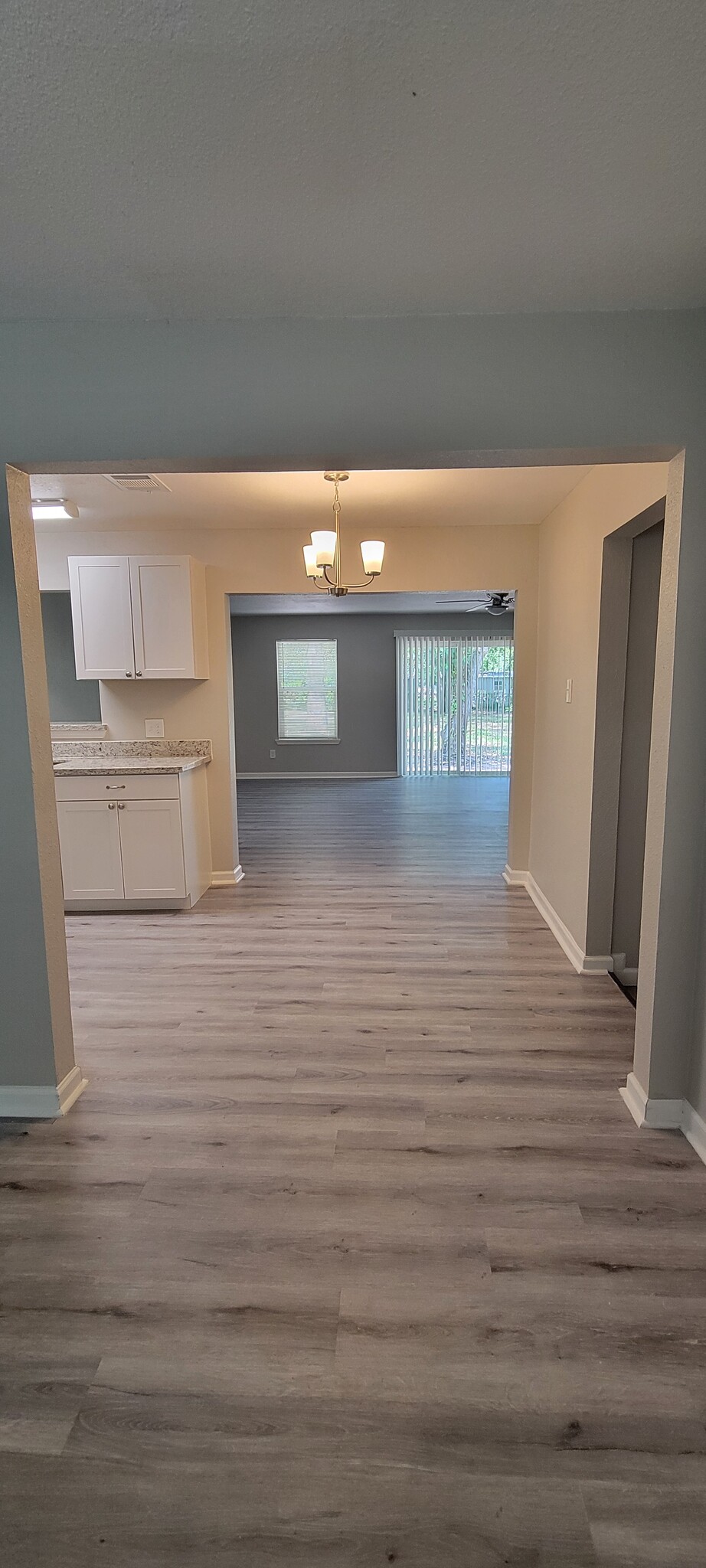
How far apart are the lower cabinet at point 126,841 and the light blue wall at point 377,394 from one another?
2.50m

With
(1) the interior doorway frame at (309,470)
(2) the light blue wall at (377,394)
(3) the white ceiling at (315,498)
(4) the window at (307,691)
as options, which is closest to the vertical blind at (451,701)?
(4) the window at (307,691)

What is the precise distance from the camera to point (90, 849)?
14.3ft

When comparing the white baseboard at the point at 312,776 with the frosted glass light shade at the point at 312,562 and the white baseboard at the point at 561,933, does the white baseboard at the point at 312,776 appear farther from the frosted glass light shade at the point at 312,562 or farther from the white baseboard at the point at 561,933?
the frosted glass light shade at the point at 312,562

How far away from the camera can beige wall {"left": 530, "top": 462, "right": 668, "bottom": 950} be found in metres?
3.00

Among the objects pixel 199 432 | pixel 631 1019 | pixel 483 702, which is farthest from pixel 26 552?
pixel 483 702

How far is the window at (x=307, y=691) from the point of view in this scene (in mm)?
9594

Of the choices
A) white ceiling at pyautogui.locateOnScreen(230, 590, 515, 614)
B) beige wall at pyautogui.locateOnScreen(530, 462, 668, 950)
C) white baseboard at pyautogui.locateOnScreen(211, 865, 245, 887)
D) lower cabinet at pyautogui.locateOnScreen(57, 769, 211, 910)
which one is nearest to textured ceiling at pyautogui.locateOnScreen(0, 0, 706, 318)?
beige wall at pyautogui.locateOnScreen(530, 462, 668, 950)

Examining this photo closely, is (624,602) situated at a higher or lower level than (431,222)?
lower

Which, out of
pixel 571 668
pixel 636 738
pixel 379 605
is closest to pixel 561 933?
pixel 636 738

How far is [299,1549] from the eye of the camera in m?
1.16

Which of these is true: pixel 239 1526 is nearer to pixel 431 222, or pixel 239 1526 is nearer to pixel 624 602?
pixel 431 222

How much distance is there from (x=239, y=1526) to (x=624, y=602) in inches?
122

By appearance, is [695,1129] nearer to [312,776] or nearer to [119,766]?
[119,766]

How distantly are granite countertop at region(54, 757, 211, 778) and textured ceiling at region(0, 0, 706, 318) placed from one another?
2678mm
